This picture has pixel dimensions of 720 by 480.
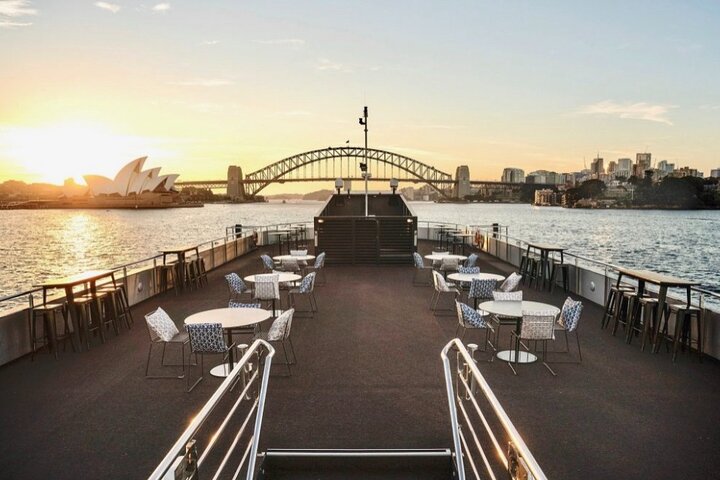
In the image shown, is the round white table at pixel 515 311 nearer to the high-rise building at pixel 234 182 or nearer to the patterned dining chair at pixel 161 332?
the patterned dining chair at pixel 161 332

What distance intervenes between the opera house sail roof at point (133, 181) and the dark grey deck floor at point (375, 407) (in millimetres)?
108048

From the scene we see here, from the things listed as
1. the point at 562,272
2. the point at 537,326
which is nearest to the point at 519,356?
the point at 537,326

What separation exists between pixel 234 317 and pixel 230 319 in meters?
0.10

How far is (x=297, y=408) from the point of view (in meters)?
5.08

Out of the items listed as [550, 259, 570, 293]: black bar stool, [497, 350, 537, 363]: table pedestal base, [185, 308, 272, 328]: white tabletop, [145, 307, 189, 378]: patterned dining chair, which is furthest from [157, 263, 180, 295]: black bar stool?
[550, 259, 570, 293]: black bar stool

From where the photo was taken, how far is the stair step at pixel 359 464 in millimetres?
3930

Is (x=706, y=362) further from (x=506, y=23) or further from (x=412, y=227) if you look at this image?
(x=506, y=23)

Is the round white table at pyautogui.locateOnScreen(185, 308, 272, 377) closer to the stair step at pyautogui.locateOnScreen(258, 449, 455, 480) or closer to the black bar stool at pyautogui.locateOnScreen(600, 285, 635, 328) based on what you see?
the stair step at pyautogui.locateOnScreen(258, 449, 455, 480)

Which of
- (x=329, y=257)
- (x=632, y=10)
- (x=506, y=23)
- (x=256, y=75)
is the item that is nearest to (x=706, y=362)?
(x=329, y=257)

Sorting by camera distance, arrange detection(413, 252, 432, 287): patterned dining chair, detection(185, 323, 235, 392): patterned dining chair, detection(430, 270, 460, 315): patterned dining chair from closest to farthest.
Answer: detection(185, 323, 235, 392): patterned dining chair < detection(430, 270, 460, 315): patterned dining chair < detection(413, 252, 432, 287): patterned dining chair

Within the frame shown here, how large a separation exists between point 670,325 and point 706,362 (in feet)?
3.44

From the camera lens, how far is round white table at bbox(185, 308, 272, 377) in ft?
19.1

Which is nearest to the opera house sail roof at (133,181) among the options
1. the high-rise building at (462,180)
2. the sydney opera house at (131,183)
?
the sydney opera house at (131,183)

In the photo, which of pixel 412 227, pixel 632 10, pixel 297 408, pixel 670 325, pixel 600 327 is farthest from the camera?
pixel 632 10
